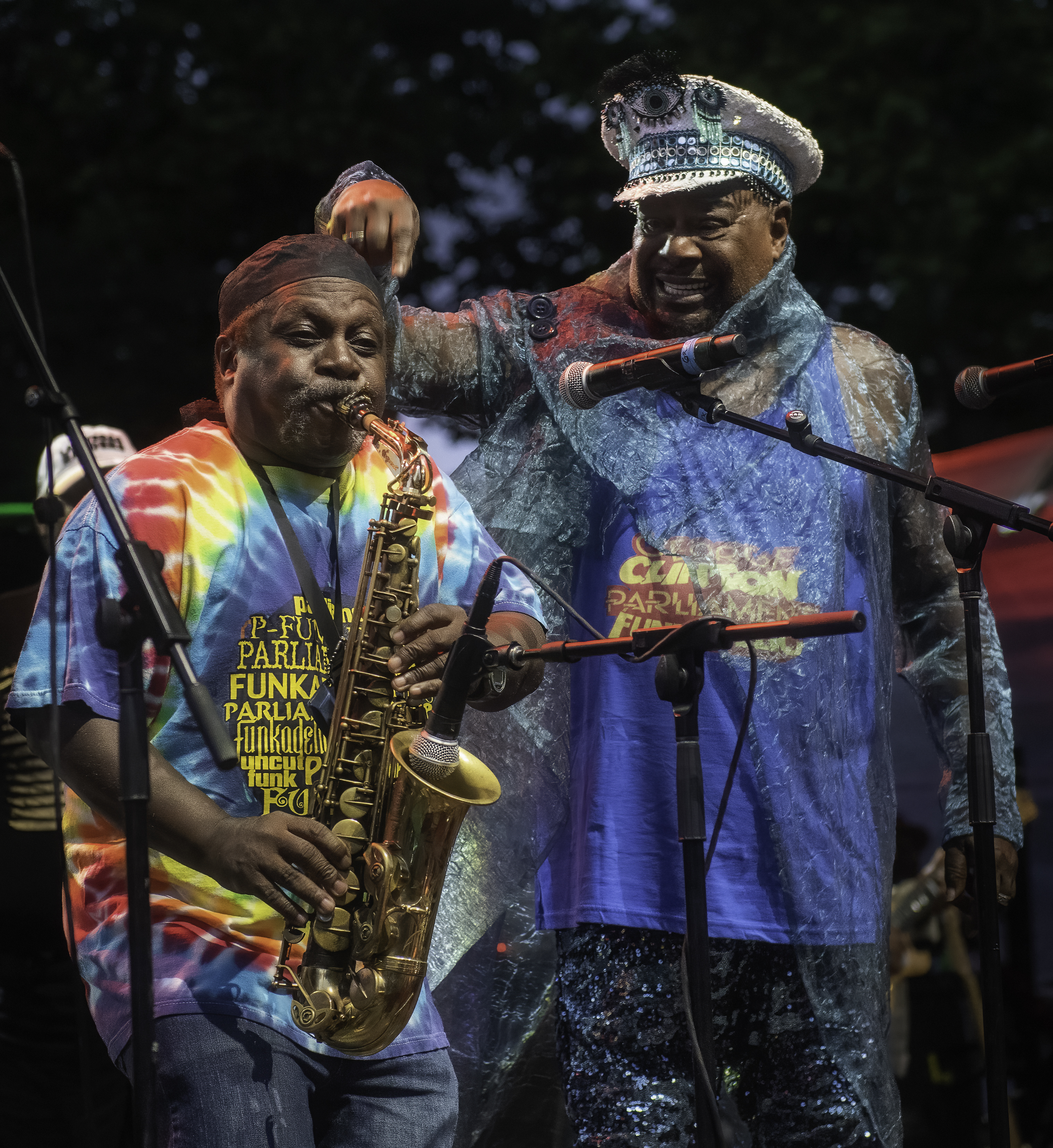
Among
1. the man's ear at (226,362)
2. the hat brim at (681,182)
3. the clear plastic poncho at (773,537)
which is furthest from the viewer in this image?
the hat brim at (681,182)

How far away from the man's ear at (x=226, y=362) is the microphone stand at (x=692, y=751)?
769mm

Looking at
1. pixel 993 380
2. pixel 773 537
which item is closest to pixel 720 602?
pixel 773 537

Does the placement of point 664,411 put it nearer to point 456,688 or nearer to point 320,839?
point 456,688

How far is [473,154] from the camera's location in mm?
10492

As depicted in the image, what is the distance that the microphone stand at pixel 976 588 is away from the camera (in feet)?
8.95


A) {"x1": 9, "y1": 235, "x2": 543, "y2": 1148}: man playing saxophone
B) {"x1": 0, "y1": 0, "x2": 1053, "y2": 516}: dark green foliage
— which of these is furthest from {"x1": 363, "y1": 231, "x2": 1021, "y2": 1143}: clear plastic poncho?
{"x1": 0, "y1": 0, "x2": 1053, "y2": 516}: dark green foliage

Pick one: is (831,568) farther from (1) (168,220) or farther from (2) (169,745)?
(1) (168,220)

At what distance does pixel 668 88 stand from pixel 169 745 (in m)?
1.87

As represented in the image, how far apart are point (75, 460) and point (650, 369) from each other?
2597 millimetres

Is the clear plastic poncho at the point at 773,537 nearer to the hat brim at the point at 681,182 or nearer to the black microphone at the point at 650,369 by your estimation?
the hat brim at the point at 681,182

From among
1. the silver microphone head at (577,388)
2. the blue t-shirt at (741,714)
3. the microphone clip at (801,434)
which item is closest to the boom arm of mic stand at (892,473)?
the microphone clip at (801,434)

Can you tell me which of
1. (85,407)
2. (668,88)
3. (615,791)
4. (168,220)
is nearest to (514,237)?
(168,220)

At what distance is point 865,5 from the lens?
9008 mm

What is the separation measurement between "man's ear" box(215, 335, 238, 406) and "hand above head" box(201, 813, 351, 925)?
0.87m
